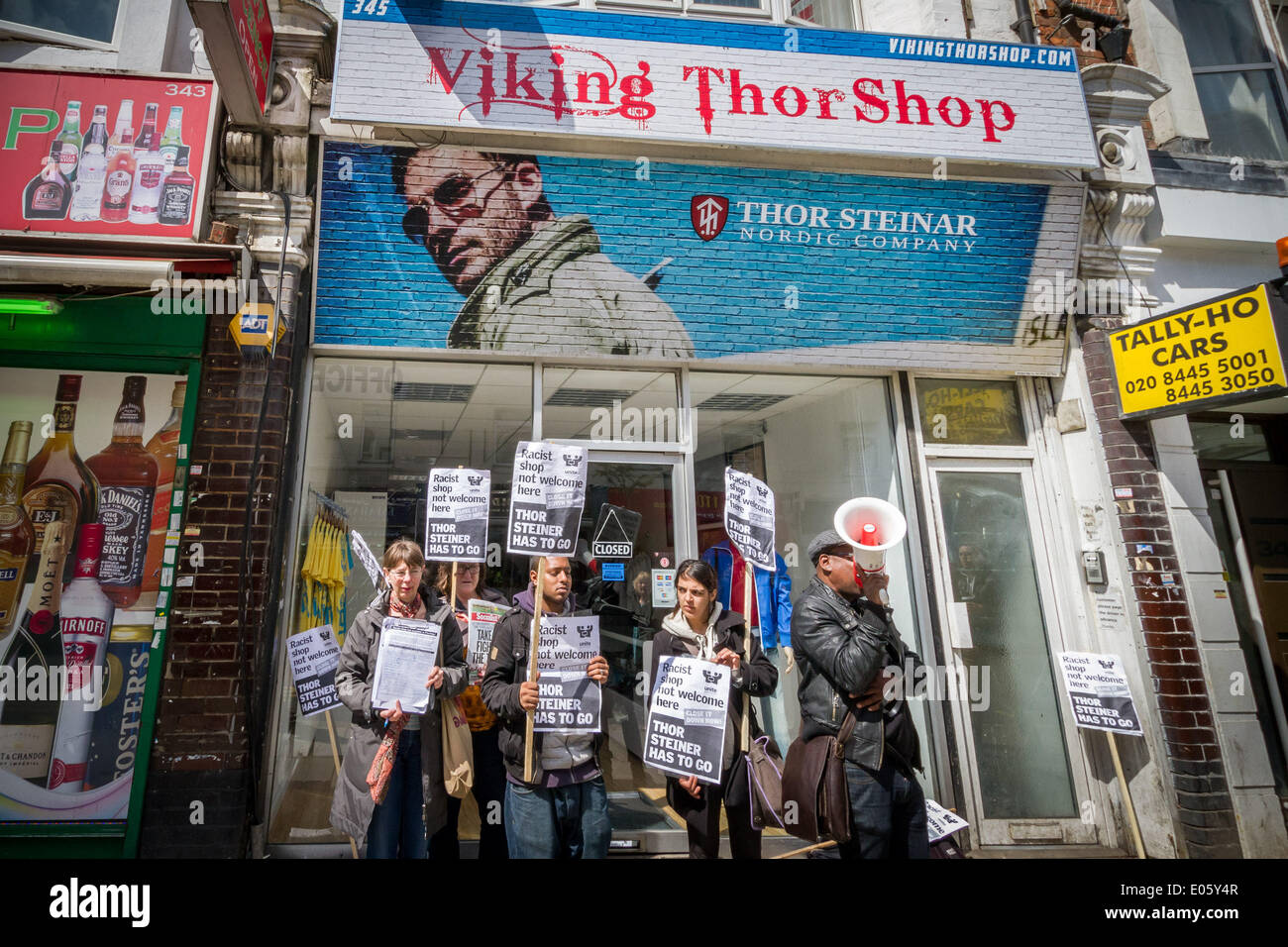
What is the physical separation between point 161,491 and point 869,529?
455 centimetres

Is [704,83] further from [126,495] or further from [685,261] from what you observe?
[126,495]

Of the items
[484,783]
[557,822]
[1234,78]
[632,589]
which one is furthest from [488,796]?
[1234,78]

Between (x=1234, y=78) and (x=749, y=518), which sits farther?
(x=1234, y=78)

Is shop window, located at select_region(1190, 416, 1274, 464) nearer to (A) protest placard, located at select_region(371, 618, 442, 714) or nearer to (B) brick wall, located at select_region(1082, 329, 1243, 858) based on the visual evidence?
(B) brick wall, located at select_region(1082, 329, 1243, 858)

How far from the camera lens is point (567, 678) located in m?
3.47

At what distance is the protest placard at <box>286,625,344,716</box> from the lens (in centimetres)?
409

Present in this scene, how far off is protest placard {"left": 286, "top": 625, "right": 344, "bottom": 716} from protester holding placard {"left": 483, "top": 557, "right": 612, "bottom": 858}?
131cm

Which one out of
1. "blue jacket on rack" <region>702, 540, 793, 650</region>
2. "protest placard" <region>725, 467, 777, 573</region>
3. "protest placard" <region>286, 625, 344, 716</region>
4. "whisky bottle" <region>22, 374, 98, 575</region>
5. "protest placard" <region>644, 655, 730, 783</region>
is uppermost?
"whisky bottle" <region>22, 374, 98, 575</region>

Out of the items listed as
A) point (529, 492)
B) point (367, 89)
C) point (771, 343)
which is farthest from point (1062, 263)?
point (367, 89)

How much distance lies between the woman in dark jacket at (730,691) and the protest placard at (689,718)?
7cm

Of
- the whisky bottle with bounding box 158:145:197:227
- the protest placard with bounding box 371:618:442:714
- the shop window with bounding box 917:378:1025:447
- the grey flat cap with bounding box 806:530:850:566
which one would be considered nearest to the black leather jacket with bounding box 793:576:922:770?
the grey flat cap with bounding box 806:530:850:566

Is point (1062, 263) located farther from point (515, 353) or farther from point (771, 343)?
point (515, 353)

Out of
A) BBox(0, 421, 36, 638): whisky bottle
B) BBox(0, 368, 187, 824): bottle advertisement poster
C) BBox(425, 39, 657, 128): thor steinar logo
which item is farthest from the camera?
BBox(425, 39, 657, 128): thor steinar logo
